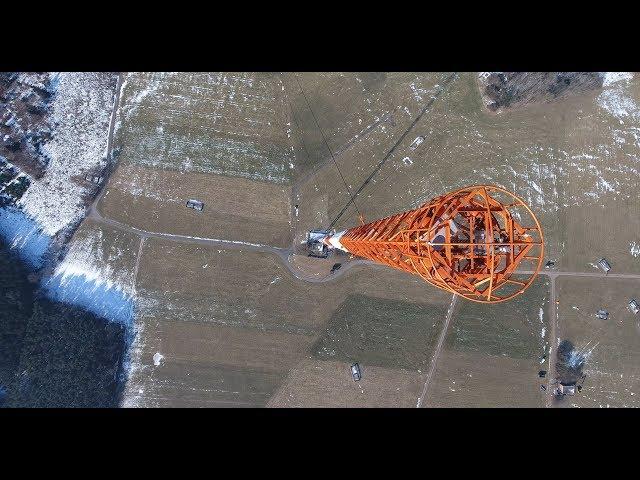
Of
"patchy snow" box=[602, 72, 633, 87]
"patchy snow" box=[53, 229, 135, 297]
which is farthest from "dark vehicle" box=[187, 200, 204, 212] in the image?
"patchy snow" box=[602, 72, 633, 87]

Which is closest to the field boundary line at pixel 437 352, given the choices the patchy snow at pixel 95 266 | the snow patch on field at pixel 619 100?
the snow patch on field at pixel 619 100

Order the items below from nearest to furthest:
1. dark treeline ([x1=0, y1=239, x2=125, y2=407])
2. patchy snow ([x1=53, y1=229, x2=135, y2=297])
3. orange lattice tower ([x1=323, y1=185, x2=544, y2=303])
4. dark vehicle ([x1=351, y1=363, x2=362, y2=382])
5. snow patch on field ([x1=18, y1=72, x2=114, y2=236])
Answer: orange lattice tower ([x1=323, y1=185, x2=544, y2=303]), dark treeline ([x1=0, y1=239, x2=125, y2=407]), snow patch on field ([x1=18, y1=72, x2=114, y2=236]), patchy snow ([x1=53, y1=229, x2=135, y2=297]), dark vehicle ([x1=351, y1=363, x2=362, y2=382])

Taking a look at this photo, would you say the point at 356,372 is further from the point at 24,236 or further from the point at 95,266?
the point at 24,236

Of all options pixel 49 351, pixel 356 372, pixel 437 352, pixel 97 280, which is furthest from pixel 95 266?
pixel 437 352

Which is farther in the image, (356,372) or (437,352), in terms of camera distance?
(437,352)

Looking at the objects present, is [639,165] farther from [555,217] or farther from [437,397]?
[437,397]

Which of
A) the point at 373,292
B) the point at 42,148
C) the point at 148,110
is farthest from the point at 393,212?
the point at 42,148

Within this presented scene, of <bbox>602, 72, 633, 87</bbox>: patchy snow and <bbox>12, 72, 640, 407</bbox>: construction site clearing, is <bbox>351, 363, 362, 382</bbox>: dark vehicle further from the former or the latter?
<bbox>602, 72, 633, 87</bbox>: patchy snow
